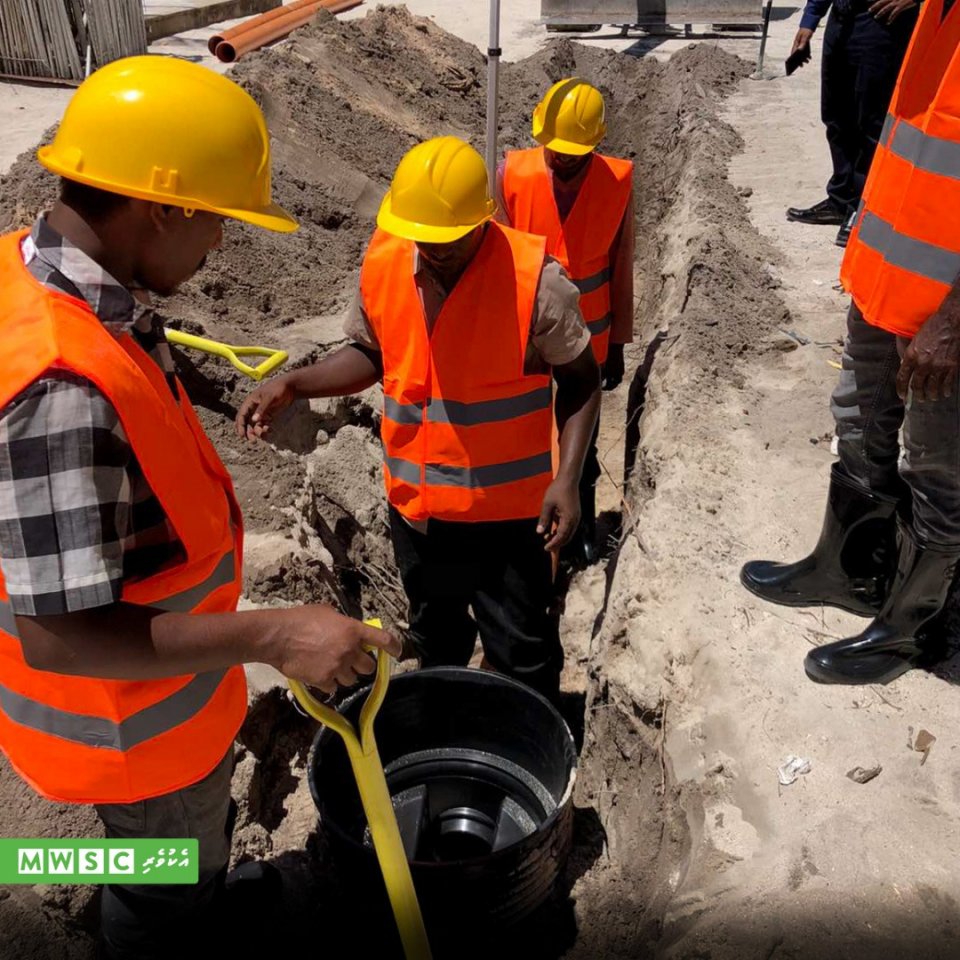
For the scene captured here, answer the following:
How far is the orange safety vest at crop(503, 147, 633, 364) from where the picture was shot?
4.30 metres

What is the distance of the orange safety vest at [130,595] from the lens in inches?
60.7

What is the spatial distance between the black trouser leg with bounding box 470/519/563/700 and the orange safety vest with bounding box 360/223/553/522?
112 mm

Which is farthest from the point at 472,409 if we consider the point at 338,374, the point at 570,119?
the point at 570,119

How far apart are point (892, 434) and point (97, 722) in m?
2.51

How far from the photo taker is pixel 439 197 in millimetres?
2633

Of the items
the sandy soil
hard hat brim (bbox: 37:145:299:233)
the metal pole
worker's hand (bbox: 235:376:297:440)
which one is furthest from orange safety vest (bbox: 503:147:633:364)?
hard hat brim (bbox: 37:145:299:233)

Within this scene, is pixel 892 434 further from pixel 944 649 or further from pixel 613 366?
pixel 613 366

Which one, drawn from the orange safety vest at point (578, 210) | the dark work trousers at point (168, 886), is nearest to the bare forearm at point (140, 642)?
the dark work trousers at point (168, 886)

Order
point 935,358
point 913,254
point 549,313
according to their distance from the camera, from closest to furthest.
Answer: point 935,358, point 913,254, point 549,313

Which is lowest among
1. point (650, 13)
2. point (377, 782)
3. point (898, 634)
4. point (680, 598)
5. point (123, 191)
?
point (650, 13)

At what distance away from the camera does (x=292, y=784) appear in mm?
3600

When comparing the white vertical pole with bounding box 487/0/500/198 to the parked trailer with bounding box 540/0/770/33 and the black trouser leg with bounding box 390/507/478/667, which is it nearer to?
the black trouser leg with bounding box 390/507/478/667

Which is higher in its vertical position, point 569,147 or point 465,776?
point 569,147

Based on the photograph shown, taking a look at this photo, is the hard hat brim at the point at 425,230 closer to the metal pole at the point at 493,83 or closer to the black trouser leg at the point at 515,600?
the black trouser leg at the point at 515,600
